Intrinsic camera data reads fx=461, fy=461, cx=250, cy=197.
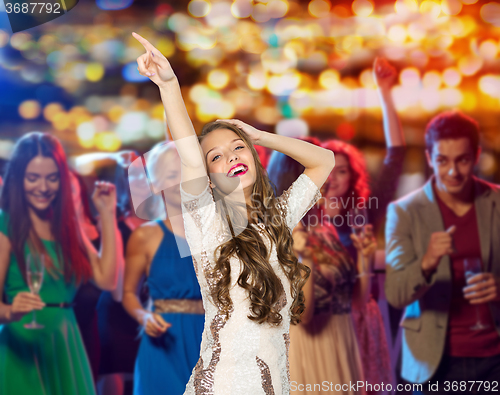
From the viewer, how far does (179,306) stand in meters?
2.54

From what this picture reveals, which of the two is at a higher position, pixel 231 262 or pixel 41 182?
pixel 41 182

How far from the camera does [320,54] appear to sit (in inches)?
110

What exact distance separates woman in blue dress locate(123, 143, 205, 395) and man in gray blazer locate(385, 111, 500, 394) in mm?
1185

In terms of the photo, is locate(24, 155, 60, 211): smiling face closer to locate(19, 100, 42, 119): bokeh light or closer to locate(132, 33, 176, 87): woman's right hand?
locate(19, 100, 42, 119): bokeh light

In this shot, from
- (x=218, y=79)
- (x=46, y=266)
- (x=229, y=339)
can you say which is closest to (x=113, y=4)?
(x=218, y=79)

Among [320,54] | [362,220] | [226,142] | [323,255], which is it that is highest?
[320,54]

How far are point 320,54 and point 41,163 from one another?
1780 mm

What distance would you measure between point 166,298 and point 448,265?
5.39 feet

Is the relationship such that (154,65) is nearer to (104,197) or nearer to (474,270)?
(104,197)

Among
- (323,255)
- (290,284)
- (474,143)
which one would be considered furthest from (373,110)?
Answer: (290,284)

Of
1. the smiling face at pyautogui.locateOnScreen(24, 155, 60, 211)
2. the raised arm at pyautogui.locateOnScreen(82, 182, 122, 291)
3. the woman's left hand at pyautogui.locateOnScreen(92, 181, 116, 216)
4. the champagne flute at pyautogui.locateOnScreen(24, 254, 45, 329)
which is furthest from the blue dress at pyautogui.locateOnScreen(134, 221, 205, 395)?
the smiling face at pyautogui.locateOnScreen(24, 155, 60, 211)

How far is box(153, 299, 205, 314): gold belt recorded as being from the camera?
2516 mm

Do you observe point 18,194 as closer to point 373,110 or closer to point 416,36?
point 373,110

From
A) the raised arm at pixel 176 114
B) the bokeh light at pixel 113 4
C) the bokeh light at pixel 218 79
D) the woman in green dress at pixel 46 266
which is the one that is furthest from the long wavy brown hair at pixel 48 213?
the raised arm at pixel 176 114
